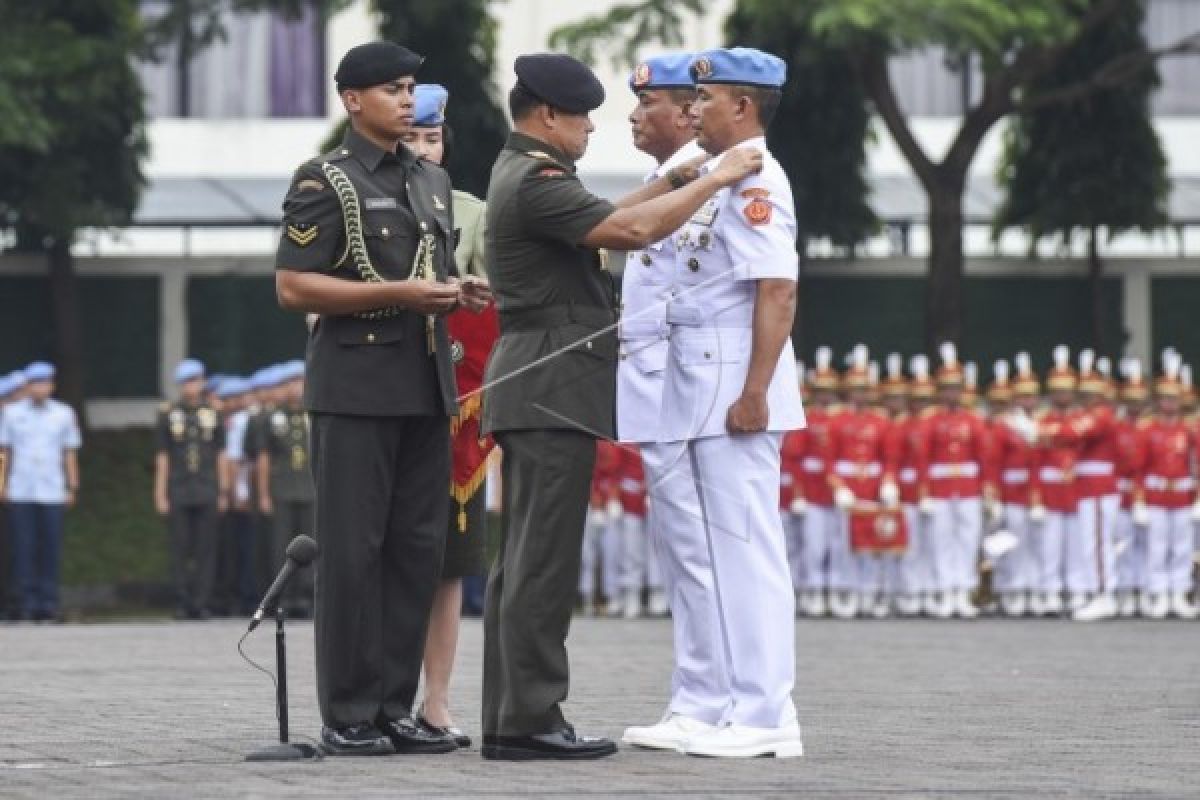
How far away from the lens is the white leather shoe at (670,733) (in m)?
10.7

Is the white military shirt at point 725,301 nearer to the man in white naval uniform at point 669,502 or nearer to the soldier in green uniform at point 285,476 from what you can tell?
the man in white naval uniform at point 669,502

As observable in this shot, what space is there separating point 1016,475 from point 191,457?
6.48 meters

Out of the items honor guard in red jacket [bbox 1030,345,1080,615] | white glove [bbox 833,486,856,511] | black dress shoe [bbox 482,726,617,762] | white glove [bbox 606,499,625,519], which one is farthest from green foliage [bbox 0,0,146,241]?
black dress shoe [bbox 482,726,617,762]

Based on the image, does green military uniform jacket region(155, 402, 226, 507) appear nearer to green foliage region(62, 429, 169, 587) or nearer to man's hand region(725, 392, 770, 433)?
green foliage region(62, 429, 169, 587)

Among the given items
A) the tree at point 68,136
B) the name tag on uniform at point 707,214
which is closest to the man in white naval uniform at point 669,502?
the name tag on uniform at point 707,214

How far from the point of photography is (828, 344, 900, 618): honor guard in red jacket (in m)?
26.5

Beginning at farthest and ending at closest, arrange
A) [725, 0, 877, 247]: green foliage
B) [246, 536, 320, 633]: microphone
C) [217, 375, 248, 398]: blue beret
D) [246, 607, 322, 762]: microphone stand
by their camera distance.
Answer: [725, 0, 877, 247]: green foliage
[217, 375, 248, 398]: blue beret
[246, 607, 322, 762]: microphone stand
[246, 536, 320, 633]: microphone

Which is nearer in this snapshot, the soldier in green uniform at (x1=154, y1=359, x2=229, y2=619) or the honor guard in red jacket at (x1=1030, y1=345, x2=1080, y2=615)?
the honor guard in red jacket at (x1=1030, y1=345, x2=1080, y2=615)

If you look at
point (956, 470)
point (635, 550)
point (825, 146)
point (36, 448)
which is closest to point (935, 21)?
point (956, 470)

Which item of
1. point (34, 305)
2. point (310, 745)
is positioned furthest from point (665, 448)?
point (34, 305)

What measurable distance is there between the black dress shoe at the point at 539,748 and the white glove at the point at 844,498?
16.1 meters

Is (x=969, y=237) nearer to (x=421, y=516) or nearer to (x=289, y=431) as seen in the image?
(x=289, y=431)

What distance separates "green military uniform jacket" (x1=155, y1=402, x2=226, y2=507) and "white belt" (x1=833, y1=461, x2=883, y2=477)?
4870 millimetres

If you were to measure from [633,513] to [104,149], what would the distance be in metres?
8.38
